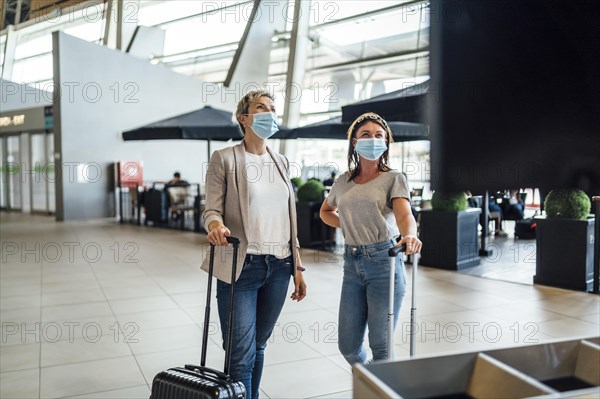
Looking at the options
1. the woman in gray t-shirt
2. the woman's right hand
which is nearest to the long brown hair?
the woman in gray t-shirt

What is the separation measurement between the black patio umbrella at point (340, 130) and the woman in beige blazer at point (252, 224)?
5.99 meters

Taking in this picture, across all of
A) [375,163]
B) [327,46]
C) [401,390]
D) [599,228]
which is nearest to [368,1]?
[327,46]

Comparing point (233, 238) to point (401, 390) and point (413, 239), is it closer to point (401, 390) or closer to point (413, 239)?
point (413, 239)

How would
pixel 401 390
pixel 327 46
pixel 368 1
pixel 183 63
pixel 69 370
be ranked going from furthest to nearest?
pixel 183 63 → pixel 327 46 → pixel 368 1 → pixel 69 370 → pixel 401 390

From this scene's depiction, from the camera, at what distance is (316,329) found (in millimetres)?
4199

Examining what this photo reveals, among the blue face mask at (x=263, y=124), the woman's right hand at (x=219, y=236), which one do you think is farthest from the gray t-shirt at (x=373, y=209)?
the woman's right hand at (x=219, y=236)

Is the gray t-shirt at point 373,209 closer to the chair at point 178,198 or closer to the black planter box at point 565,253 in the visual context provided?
the black planter box at point 565,253

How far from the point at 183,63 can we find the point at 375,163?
52.2 ft

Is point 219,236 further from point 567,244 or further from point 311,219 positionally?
point 311,219

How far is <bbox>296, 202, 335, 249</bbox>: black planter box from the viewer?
8.29 metres

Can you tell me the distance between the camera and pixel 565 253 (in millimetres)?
5477

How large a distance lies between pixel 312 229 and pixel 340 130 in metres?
1.81

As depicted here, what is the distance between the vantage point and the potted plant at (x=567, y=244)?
537 centimetres

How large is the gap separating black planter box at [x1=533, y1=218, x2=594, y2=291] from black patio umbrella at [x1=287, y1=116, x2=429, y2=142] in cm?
308
